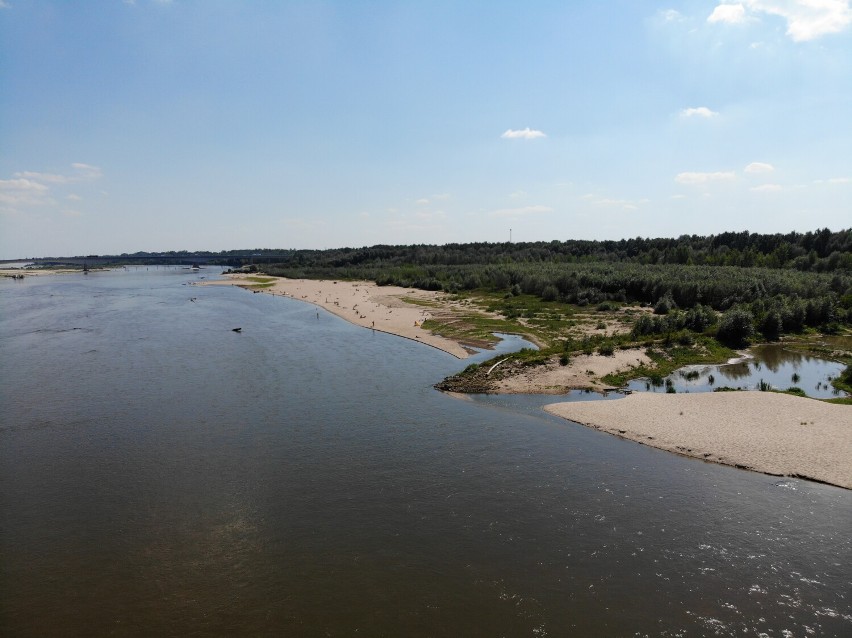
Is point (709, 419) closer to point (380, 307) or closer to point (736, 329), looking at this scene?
point (736, 329)

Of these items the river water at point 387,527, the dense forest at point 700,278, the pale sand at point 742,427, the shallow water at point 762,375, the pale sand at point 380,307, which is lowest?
the river water at point 387,527

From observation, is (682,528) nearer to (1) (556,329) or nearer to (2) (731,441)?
(2) (731,441)

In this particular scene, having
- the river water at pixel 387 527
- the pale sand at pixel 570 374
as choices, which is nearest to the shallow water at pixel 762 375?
the pale sand at pixel 570 374

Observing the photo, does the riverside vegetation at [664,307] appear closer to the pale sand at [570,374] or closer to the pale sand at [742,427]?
the pale sand at [570,374]

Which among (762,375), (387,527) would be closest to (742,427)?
(762,375)

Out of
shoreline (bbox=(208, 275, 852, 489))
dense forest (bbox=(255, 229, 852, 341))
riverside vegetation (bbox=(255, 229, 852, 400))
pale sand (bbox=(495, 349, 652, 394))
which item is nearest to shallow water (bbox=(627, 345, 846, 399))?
riverside vegetation (bbox=(255, 229, 852, 400))
